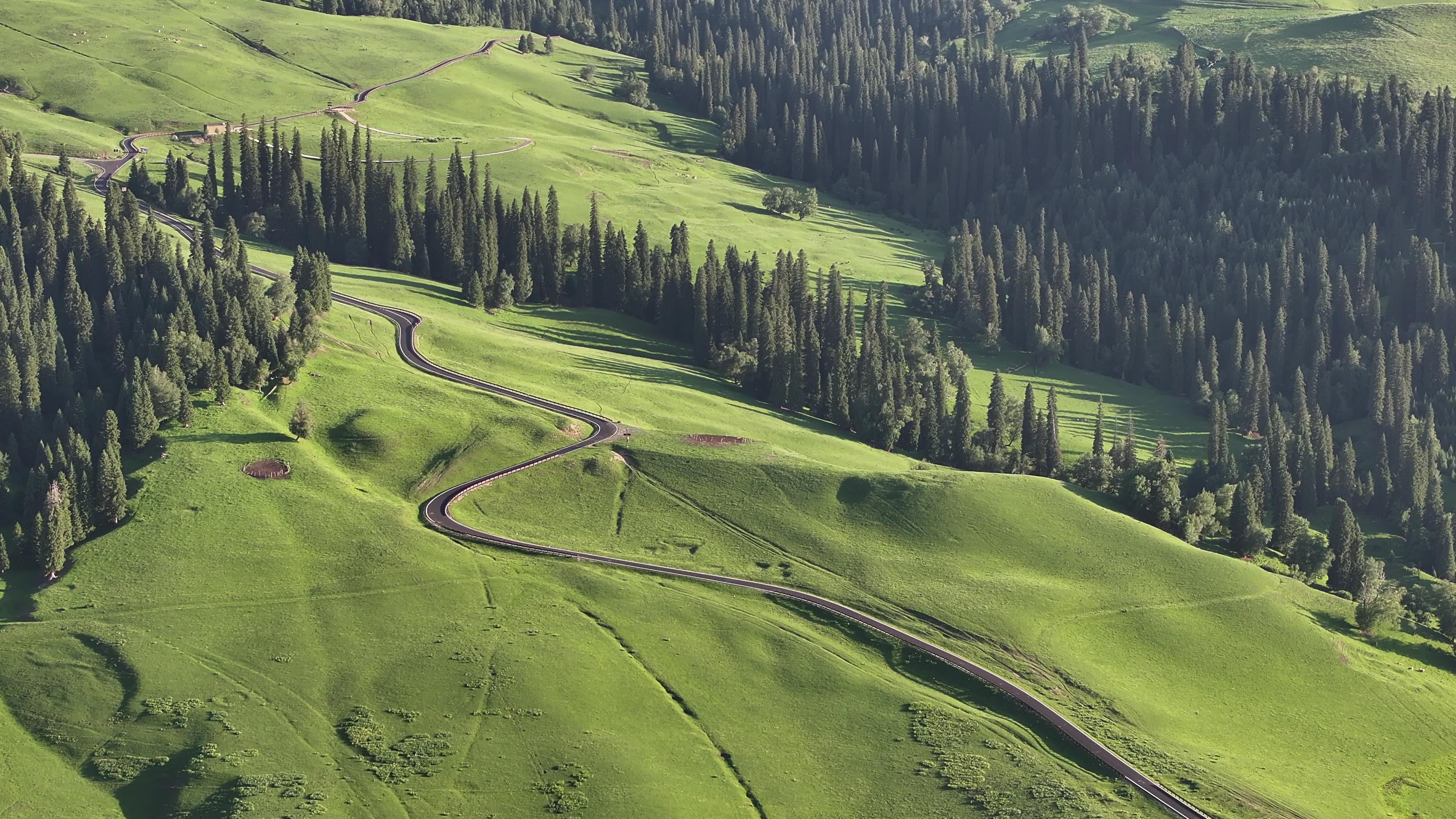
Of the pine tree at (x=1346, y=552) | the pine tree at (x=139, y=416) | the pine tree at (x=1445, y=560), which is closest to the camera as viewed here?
the pine tree at (x=139, y=416)

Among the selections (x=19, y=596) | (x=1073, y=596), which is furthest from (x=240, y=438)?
(x=1073, y=596)

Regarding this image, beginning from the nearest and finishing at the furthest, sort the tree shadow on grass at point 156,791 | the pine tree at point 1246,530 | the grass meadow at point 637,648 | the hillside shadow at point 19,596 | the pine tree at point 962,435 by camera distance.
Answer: the tree shadow on grass at point 156,791 < the grass meadow at point 637,648 < the hillside shadow at point 19,596 < the pine tree at point 1246,530 < the pine tree at point 962,435

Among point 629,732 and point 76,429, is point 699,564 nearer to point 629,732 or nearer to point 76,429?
point 629,732

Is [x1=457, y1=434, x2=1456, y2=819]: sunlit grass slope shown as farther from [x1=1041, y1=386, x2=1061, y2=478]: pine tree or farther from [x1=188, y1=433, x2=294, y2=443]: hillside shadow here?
[x1=1041, y1=386, x2=1061, y2=478]: pine tree

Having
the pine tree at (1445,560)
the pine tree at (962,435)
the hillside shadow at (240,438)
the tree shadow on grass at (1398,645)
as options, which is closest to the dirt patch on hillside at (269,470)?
the hillside shadow at (240,438)

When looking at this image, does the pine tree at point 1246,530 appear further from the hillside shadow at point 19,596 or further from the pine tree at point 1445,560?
the hillside shadow at point 19,596

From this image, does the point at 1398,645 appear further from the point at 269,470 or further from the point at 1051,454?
the point at 269,470

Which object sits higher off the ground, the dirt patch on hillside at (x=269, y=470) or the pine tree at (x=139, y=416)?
the pine tree at (x=139, y=416)
